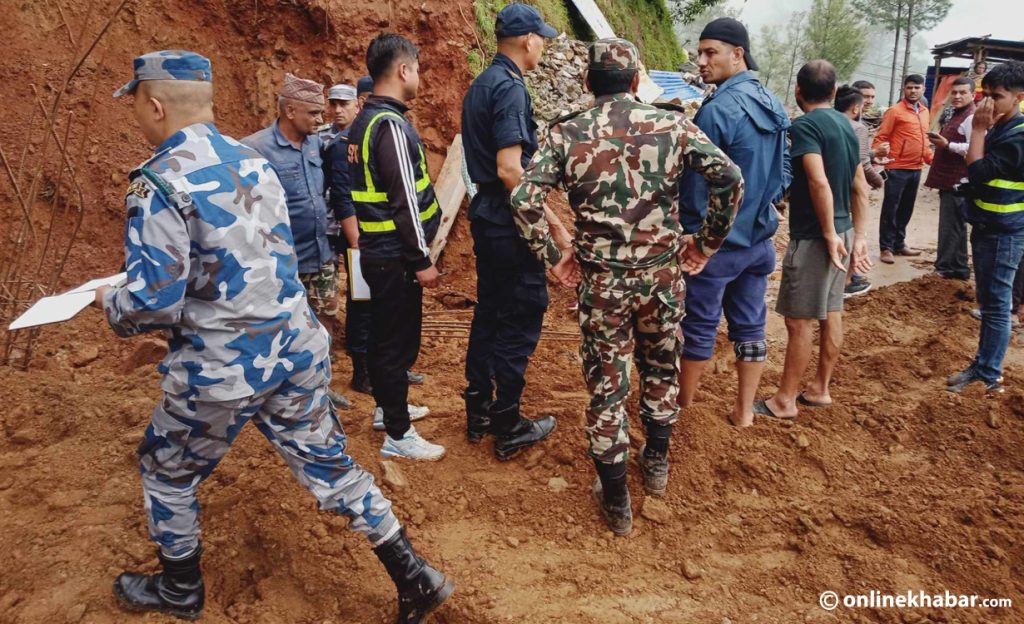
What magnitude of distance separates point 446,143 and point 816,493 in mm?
5506

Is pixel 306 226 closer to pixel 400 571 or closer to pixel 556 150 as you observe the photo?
pixel 556 150

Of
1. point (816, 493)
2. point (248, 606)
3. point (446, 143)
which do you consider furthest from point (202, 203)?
point (446, 143)

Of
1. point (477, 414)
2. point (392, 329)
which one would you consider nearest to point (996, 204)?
point (477, 414)

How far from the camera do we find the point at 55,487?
10.4ft

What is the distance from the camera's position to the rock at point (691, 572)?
2854 millimetres

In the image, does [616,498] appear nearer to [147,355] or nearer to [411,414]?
[411,414]

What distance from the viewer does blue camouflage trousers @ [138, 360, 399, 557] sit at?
222cm

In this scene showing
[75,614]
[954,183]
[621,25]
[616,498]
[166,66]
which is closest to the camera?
[166,66]

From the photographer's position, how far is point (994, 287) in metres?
4.31

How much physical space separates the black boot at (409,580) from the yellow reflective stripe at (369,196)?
5.46ft

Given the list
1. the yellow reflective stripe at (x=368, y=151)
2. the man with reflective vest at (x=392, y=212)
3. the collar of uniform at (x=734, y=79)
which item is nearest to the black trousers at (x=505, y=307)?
the man with reflective vest at (x=392, y=212)

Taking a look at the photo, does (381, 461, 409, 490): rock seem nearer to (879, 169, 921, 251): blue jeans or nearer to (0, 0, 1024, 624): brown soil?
(0, 0, 1024, 624): brown soil

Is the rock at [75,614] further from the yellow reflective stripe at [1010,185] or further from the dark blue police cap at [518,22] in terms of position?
the yellow reflective stripe at [1010,185]

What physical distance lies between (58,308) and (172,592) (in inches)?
48.5
